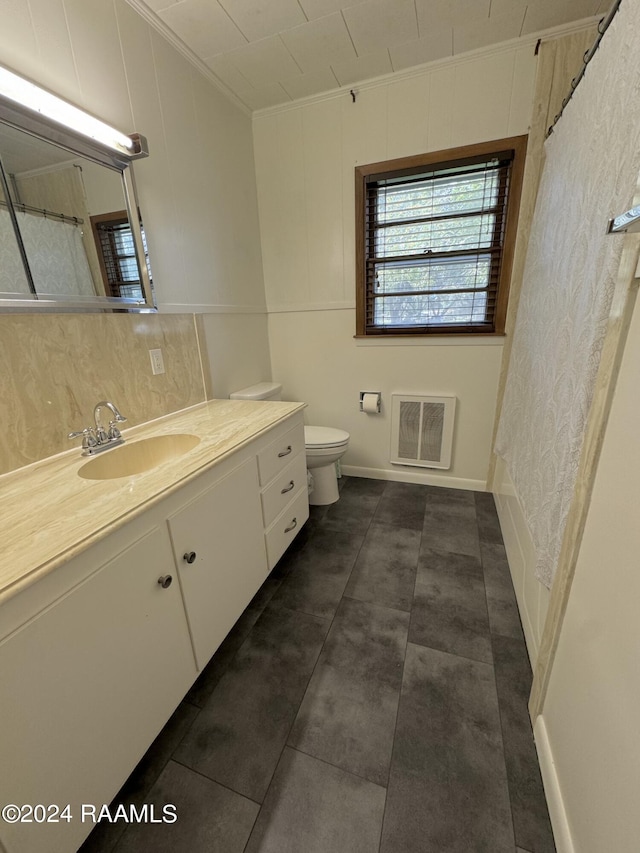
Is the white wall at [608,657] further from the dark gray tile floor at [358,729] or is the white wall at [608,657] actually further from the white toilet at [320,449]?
the white toilet at [320,449]

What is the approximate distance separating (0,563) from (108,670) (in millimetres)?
358

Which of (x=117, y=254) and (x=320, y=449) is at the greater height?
(x=117, y=254)

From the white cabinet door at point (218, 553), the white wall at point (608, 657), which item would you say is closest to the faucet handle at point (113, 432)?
the white cabinet door at point (218, 553)

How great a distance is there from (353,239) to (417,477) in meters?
1.71

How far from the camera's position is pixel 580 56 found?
1604 mm

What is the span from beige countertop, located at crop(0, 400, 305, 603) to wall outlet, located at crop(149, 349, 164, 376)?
30 cm

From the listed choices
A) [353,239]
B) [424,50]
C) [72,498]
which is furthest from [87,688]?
[424,50]

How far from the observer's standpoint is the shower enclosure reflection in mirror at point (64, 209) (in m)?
1.03

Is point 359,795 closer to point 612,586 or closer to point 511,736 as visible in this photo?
point 511,736

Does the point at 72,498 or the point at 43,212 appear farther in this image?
the point at 43,212

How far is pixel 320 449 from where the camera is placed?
2.08 m

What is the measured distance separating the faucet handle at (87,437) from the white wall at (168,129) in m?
0.69

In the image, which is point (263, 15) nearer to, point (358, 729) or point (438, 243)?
point (438, 243)

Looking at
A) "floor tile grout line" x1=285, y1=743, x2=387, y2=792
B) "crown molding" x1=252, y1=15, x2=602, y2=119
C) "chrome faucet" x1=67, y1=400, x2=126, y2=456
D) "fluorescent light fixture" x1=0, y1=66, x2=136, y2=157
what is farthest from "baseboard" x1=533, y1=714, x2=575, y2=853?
"crown molding" x1=252, y1=15, x2=602, y2=119
